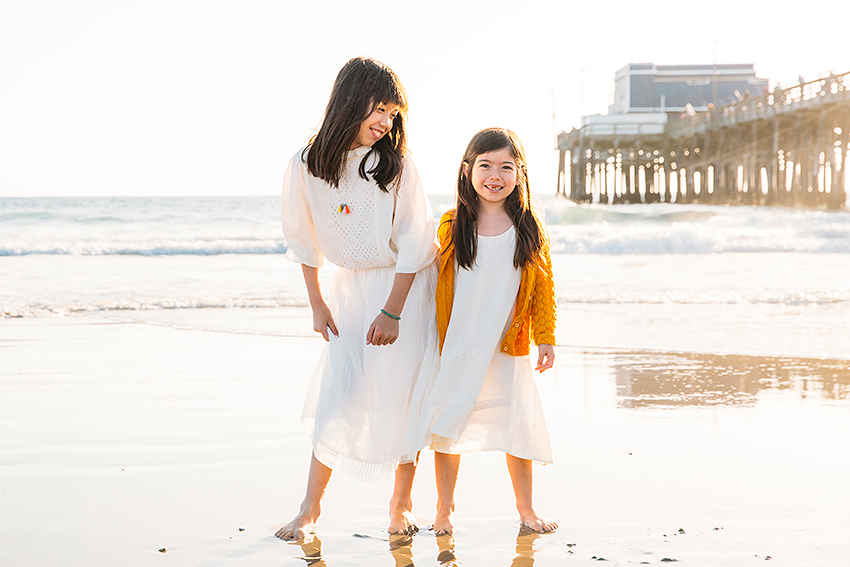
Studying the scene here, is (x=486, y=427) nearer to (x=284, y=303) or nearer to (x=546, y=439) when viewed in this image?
(x=546, y=439)

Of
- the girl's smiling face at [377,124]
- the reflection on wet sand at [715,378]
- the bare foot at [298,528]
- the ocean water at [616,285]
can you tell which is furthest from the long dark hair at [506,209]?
the ocean water at [616,285]

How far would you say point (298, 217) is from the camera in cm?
258

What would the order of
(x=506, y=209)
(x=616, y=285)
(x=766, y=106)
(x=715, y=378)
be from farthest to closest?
(x=766, y=106) → (x=616, y=285) → (x=715, y=378) → (x=506, y=209)

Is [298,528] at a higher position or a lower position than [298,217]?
lower

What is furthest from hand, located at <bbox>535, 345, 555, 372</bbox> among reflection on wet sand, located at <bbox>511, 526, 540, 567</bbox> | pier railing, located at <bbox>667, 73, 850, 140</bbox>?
pier railing, located at <bbox>667, 73, 850, 140</bbox>

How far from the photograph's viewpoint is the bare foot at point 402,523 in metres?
2.50

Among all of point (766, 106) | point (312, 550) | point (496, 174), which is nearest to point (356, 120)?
point (496, 174)

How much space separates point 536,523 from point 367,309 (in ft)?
2.84

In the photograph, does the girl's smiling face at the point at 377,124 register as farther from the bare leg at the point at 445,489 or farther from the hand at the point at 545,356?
the bare leg at the point at 445,489

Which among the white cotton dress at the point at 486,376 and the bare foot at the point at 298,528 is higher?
the white cotton dress at the point at 486,376

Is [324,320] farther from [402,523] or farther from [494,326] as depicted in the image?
A: [402,523]

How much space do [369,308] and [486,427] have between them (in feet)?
1.77

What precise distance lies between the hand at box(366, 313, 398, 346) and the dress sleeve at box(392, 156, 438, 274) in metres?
0.16

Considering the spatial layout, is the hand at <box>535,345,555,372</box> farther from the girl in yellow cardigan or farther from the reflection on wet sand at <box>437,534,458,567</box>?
the reflection on wet sand at <box>437,534,458,567</box>
